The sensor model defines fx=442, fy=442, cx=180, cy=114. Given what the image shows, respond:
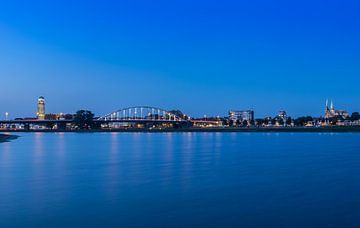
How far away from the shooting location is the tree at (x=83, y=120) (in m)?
159

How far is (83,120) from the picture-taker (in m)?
159

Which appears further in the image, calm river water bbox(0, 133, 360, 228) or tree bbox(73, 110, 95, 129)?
tree bbox(73, 110, 95, 129)

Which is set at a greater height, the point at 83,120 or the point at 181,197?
the point at 83,120

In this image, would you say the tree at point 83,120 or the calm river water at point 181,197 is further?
the tree at point 83,120

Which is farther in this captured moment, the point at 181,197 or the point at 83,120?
the point at 83,120

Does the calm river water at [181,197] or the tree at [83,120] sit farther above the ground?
the tree at [83,120]

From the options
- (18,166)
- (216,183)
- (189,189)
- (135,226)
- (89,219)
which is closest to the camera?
(135,226)

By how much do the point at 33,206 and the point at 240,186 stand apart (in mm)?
8887

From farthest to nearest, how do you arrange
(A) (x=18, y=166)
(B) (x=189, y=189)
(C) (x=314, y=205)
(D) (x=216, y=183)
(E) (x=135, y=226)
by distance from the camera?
(A) (x=18, y=166) < (D) (x=216, y=183) < (B) (x=189, y=189) < (C) (x=314, y=205) < (E) (x=135, y=226)

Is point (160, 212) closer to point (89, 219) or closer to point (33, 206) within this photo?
point (89, 219)

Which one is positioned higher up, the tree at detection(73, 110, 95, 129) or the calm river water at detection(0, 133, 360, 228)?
the tree at detection(73, 110, 95, 129)

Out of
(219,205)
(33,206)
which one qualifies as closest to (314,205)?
(219,205)

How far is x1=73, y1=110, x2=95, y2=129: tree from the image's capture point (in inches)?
6245

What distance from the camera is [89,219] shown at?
12.8 metres
